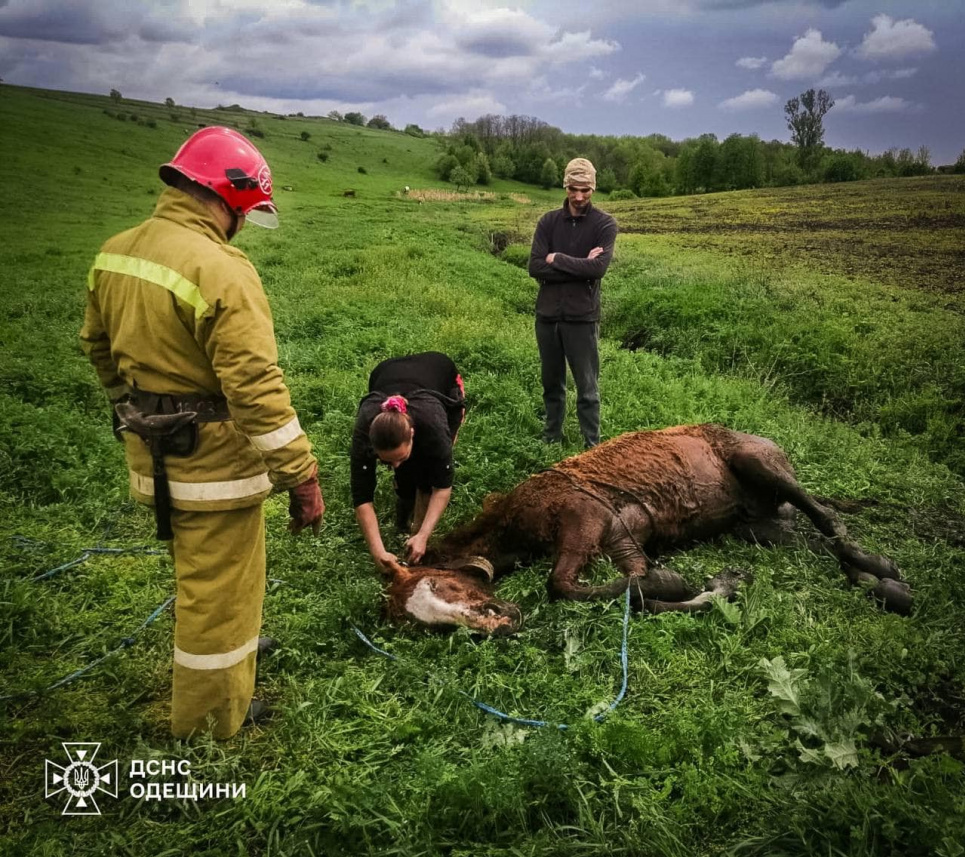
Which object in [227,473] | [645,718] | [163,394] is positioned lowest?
[645,718]

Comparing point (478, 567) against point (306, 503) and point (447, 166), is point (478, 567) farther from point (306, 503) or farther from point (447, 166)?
point (447, 166)

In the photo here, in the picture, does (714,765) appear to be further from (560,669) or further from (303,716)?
(303,716)

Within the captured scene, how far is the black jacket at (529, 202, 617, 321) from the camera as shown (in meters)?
6.41

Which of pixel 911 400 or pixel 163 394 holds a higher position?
pixel 163 394

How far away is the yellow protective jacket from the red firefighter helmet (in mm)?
113

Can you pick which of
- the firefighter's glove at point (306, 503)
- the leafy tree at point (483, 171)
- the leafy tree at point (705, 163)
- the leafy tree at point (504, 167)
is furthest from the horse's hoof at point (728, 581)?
the leafy tree at point (504, 167)

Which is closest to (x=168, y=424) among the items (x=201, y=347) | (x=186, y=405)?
(x=186, y=405)

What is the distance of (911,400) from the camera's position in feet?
25.7

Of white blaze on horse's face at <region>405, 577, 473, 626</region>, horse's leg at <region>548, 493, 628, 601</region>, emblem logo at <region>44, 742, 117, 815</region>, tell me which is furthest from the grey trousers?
emblem logo at <region>44, 742, 117, 815</region>

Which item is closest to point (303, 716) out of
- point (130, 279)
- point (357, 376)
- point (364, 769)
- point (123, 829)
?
point (364, 769)

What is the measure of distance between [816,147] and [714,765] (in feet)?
63.1

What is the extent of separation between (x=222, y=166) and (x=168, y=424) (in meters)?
1.19

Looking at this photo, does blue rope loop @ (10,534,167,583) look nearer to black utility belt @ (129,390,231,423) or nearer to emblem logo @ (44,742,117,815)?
emblem logo @ (44,742,117,815)

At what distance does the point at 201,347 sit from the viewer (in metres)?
2.91
